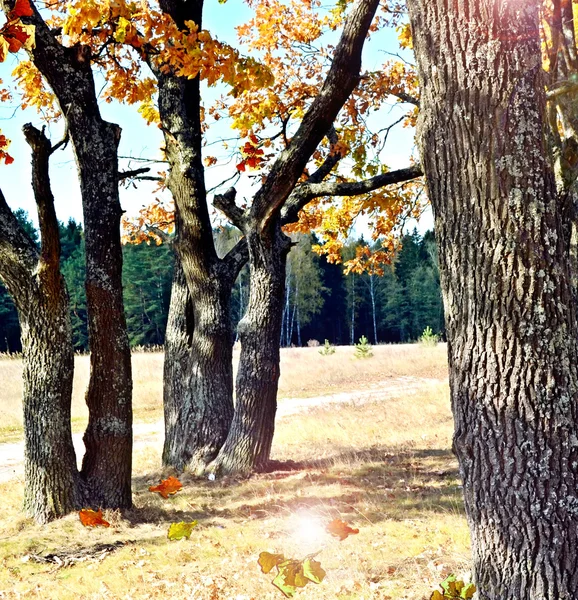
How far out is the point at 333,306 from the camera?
209 ft

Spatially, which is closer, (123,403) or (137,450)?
(123,403)

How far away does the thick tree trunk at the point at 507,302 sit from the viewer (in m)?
3.03

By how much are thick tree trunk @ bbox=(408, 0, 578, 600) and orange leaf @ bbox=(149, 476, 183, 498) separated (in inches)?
196

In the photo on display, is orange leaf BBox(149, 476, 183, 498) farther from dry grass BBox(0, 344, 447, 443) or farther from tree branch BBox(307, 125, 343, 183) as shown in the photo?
dry grass BBox(0, 344, 447, 443)

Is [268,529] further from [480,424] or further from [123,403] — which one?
[480,424]

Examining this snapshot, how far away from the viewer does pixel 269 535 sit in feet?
18.9

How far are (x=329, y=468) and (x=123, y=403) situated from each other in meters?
3.06

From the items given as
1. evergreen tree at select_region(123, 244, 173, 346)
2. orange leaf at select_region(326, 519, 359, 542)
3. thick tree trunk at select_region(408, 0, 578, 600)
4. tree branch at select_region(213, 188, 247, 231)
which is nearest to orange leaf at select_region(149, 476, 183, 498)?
orange leaf at select_region(326, 519, 359, 542)

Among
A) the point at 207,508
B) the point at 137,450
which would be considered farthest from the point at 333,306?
the point at 207,508

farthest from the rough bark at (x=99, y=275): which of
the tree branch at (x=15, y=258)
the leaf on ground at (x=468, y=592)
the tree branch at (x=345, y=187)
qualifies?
the leaf on ground at (x=468, y=592)

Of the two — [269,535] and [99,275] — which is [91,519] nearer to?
[269,535]

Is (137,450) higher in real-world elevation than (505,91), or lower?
lower

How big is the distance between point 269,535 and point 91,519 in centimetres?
181

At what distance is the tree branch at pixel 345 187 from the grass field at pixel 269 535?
3.51 metres
